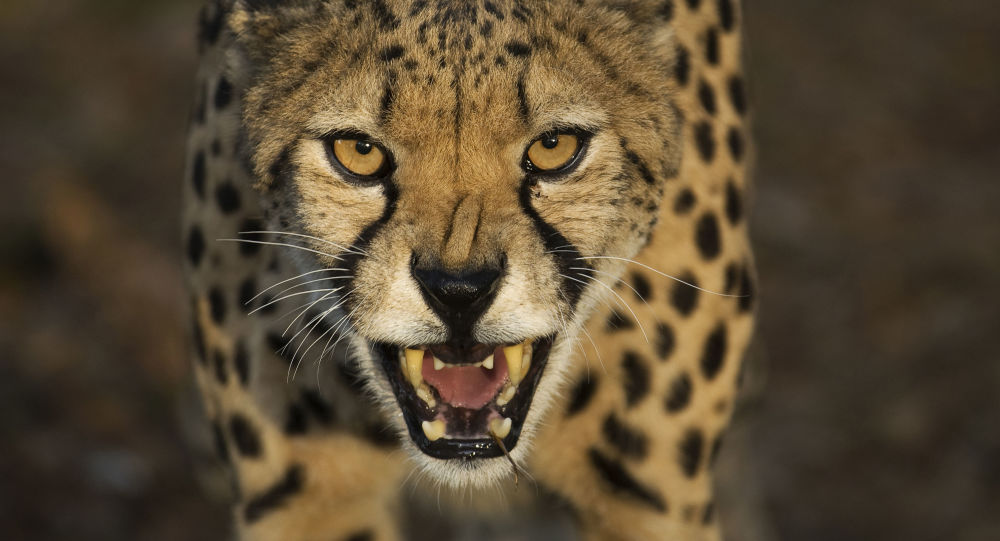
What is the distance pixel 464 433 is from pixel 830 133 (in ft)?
13.1

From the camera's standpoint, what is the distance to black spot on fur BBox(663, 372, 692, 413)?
2.19 meters

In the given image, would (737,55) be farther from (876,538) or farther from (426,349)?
(876,538)

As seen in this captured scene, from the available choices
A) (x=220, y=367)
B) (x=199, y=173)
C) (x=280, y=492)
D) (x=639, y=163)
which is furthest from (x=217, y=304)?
(x=639, y=163)

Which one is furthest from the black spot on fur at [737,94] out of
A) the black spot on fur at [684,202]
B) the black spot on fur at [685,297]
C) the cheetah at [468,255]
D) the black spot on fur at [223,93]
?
the black spot on fur at [223,93]

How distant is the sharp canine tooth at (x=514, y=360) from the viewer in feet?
6.47

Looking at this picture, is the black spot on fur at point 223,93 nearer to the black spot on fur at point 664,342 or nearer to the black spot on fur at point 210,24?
the black spot on fur at point 210,24

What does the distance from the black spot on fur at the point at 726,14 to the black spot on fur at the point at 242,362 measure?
1020 millimetres

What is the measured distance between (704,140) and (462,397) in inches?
24.6

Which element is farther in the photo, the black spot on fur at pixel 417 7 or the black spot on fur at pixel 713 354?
the black spot on fur at pixel 713 354

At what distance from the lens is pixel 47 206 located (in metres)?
4.86

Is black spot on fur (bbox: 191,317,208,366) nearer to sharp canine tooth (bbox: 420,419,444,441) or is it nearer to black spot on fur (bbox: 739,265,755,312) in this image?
sharp canine tooth (bbox: 420,419,444,441)

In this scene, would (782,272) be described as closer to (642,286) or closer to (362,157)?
(642,286)

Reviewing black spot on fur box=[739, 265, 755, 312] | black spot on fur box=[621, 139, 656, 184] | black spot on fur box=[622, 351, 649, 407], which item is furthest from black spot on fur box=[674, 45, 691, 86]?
black spot on fur box=[622, 351, 649, 407]

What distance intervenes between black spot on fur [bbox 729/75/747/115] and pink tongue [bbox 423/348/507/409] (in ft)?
2.37
